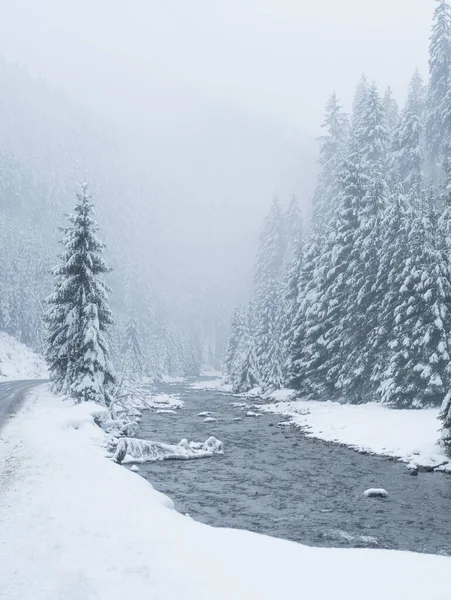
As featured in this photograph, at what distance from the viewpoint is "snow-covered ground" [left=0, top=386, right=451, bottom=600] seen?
21.6 feet

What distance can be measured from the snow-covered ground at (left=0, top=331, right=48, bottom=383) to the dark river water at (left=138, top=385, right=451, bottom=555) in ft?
111

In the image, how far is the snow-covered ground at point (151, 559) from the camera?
21.6ft

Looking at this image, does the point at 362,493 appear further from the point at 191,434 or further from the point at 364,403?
the point at 364,403

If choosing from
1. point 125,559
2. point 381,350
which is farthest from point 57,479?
point 381,350

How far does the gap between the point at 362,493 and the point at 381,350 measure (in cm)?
1676

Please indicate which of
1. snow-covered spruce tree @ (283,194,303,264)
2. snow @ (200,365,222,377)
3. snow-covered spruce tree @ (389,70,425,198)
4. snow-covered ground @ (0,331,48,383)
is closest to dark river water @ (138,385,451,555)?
snow-covered spruce tree @ (389,70,425,198)

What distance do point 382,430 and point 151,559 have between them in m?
18.3

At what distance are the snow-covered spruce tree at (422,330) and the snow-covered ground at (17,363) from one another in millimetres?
37129

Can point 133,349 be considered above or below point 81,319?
below

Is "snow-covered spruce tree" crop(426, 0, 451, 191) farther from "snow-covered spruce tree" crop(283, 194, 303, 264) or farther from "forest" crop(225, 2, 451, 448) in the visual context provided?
"snow-covered spruce tree" crop(283, 194, 303, 264)

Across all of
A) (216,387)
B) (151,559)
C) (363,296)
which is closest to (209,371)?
(216,387)

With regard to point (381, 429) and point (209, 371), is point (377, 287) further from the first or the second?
point (209, 371)

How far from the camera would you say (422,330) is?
2759 centimetres

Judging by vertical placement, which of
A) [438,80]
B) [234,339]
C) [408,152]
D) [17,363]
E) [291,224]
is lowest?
[17,363]
